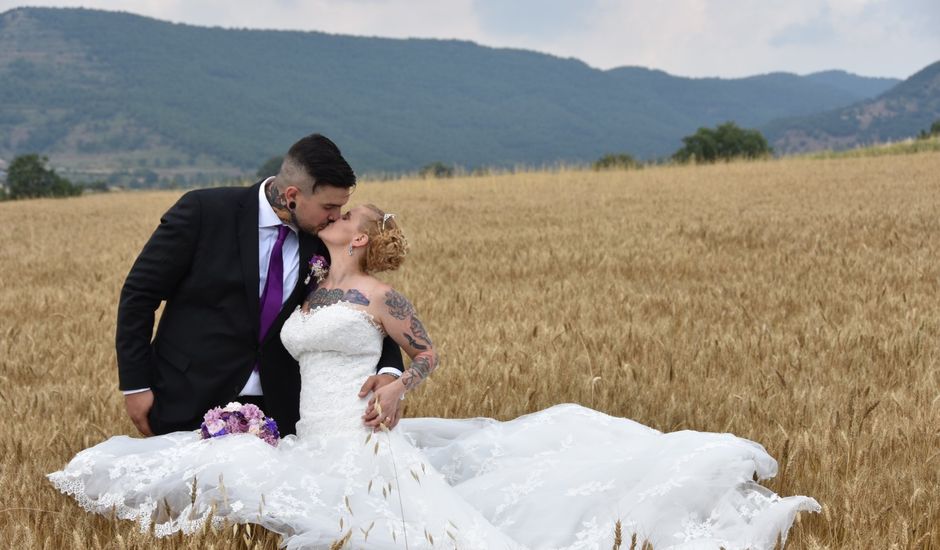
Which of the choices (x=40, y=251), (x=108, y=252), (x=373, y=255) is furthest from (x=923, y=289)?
(x=40, y=251)

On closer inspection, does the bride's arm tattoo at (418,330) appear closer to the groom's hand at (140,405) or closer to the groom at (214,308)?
the groom at (214,308)

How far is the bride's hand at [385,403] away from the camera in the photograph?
3.96 meters

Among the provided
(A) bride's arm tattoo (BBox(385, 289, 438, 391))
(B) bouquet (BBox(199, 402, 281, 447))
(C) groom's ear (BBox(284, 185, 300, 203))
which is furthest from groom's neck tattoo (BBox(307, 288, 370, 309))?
(B) bouquet (BBox(199, 402, 281, 447))

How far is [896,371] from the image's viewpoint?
5.86 m

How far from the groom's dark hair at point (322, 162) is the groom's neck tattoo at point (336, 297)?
1.50ft

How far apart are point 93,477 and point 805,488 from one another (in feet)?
9.91

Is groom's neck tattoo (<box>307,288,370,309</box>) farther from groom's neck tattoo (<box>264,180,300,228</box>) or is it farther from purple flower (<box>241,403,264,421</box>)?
purple flower (<box>241,403,264,421</box>)

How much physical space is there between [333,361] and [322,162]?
0.88 m

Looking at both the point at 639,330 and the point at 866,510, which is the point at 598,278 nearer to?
the point at 639,330

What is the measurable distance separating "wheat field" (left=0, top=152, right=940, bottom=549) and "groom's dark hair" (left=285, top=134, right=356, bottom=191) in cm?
148

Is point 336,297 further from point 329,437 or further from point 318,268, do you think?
point 329,437

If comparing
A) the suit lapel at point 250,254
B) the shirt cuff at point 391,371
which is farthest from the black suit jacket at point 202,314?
the shirt cuff at point 391,371

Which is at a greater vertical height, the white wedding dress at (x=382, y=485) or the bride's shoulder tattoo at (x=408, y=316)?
the bride's shoulder tattoo at (x=408, y=316)

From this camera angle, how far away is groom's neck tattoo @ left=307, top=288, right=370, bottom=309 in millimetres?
4133
